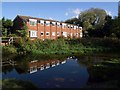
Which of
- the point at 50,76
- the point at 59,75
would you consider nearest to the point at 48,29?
the point at 59,75

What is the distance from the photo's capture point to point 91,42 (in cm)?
4647

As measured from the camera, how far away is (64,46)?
1657 inches

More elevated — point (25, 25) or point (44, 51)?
point (25, 25)

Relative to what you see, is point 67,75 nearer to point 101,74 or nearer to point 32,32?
point 101,74

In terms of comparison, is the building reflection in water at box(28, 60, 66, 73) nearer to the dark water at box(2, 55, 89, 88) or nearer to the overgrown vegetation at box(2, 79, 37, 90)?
the dark water at box(2, 55, 89, 88)

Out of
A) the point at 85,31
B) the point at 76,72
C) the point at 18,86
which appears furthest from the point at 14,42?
the point at 85,31

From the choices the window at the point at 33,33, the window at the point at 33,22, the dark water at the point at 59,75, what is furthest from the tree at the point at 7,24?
the dark water at the point at 59,75

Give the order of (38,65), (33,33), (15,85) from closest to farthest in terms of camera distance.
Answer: (15,85)
(38,65)
(33,33)

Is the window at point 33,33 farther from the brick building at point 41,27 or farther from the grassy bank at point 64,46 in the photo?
the grassy bank at point 64,46

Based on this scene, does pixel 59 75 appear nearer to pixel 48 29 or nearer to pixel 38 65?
pixel 38 65

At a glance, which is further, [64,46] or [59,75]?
[64,46]

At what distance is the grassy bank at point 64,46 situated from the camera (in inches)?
1452

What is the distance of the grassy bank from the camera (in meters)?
36.9

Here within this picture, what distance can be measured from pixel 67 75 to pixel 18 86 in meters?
7.17
